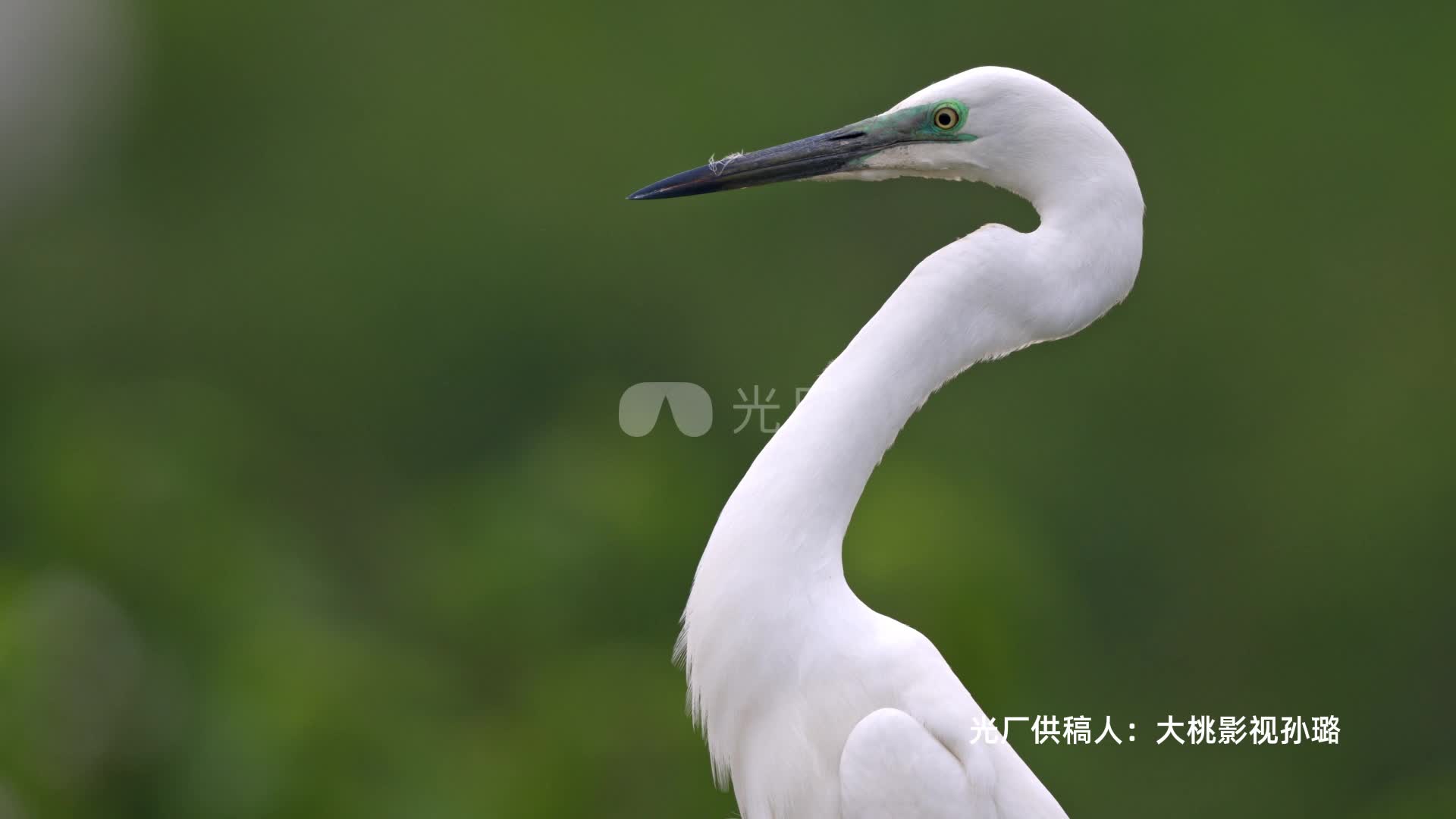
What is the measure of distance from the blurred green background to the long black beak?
8.11 feet

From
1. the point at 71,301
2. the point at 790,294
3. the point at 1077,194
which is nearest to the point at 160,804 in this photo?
the point at 1077,194

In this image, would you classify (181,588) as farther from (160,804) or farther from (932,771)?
(932,771)

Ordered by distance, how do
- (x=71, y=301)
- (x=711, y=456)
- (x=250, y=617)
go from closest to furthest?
(x=250, y=617)
(x=711, y=456)
(x=71, y=301)

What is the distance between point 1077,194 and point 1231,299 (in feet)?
15.5

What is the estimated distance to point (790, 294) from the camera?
6.05 meters

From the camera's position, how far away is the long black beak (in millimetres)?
1394
